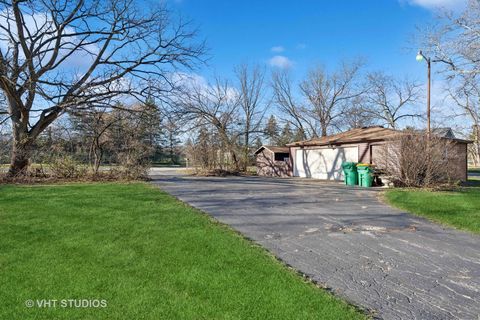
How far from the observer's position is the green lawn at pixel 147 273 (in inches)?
117

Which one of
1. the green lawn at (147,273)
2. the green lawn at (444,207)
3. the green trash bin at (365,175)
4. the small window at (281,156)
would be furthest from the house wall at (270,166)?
the green lawn at (147,273)

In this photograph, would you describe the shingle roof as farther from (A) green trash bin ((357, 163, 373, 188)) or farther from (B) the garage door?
(A) green trash bin ((357, 163, 373, 188))

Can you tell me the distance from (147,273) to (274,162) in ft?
77.4

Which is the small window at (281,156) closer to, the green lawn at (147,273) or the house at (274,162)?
the house at (274,162)

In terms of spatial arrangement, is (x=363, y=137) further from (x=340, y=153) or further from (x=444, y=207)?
(x=444, y=207)

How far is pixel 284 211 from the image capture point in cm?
841

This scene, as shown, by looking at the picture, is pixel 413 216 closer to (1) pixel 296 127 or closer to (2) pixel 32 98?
(2) pixel 32 98

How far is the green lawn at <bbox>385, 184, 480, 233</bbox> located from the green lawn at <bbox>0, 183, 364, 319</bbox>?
489cm

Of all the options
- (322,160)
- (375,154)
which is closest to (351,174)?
(375,154)

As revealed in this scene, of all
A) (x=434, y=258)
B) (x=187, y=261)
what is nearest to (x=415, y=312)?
(x=434, y=258)

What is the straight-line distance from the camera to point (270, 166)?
90.0 ft

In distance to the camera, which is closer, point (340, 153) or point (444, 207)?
point (444, 207)

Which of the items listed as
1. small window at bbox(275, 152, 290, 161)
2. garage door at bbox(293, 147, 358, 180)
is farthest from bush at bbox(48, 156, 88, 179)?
small window at bbox(275, 152, 290, 161)

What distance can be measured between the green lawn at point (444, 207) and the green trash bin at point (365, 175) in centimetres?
408
